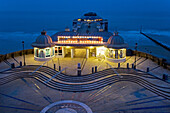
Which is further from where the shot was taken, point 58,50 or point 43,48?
point 58,50

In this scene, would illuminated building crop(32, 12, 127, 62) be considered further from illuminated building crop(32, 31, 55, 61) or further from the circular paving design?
the circular paving design

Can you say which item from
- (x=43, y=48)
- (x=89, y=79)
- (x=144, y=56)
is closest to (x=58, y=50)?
(x=43, y=48)

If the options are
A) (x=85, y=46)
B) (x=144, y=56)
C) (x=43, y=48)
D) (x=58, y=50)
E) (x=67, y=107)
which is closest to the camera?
(x=67, y=107)

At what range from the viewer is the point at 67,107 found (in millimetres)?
20109

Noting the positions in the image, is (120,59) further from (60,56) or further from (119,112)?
(119,112)

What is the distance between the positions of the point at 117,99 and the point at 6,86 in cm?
1842

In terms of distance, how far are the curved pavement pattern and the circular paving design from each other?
161 inches

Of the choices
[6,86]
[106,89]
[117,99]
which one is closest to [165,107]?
[117,99]

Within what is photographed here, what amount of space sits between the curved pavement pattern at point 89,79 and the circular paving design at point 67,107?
4.09 meters

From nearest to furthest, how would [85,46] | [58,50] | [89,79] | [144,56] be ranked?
[89,79] → [85,46] → [58,50] → [144,56]

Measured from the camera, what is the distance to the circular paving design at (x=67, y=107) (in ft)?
63.2

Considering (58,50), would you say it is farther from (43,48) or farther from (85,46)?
(85,46)

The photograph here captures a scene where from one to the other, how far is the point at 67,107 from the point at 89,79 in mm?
8566

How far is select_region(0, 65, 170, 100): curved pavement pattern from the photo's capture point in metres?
25.3
